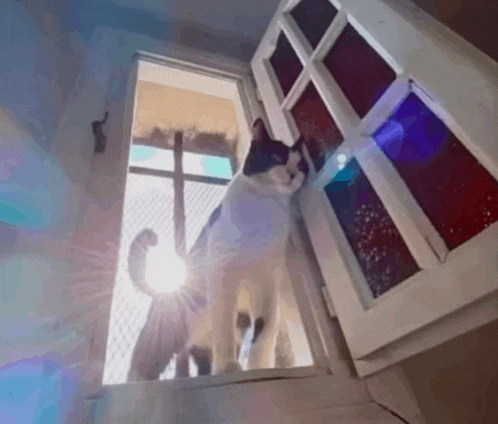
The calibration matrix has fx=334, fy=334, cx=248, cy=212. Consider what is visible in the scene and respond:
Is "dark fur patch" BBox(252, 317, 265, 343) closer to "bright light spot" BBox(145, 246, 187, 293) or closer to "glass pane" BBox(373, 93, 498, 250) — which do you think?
"bright light spot" BBox(145, 246, 187, 293)

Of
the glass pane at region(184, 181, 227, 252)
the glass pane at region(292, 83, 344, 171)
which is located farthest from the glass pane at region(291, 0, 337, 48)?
the glass pane at region(184, 181, 227, 252)

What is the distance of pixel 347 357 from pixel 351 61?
30.3 inches

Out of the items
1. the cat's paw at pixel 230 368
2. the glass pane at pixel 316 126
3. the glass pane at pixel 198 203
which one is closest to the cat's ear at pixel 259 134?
the glass pane at pixel 316 126

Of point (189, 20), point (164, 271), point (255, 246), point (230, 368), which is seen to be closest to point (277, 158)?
point (255, 246)

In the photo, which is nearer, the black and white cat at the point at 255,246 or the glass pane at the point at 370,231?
the glass pane at the point at 370,231

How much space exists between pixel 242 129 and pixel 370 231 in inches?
33.7

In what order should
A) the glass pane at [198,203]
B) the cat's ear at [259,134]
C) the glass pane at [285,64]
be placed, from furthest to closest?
the glass pane at [198,203], the glass pane at [285,64], the cat's ear at [259,134]

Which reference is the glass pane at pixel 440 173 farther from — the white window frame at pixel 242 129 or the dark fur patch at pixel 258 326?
the dark fur patch at pixel 258 326

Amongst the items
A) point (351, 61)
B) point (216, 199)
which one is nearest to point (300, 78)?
point (351, 61)

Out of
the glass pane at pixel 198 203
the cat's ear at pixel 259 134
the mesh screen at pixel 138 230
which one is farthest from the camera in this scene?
the glass pane at pixel 198 203

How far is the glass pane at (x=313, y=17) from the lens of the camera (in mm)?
1047

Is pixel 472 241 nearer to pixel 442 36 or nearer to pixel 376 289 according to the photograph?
pixel 376 289

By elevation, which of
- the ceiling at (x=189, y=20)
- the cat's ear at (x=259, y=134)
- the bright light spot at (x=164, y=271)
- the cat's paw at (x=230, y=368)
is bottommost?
the cat's paw at (x=230, y=368)

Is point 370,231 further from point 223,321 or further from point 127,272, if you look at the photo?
point 127,272
